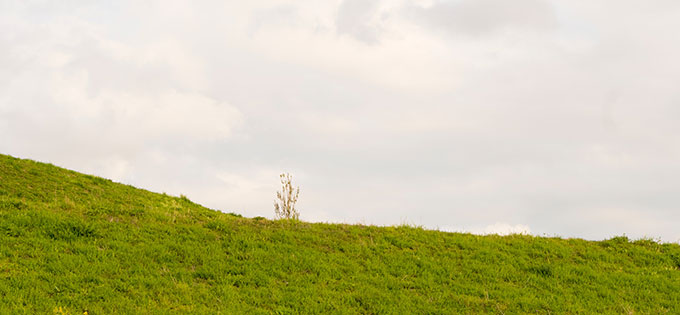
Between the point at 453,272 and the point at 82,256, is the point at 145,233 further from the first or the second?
the point at 453,272

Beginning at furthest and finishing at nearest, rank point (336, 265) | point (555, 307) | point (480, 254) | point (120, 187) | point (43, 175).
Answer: point (120, 187)
point (43, 175)
point (480, 254)
point (336, 265)
point (555, 307)

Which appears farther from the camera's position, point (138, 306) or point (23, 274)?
point (23, 274)

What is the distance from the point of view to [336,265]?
14.3m

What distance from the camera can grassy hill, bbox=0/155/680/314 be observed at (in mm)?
11562

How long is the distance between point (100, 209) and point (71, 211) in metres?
0.87

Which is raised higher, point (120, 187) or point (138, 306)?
point (120, 187)

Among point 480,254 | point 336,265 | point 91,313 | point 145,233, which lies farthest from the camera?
point 480,254

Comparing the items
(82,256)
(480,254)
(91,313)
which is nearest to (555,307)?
(480,254)

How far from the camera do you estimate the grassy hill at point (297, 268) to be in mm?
11562

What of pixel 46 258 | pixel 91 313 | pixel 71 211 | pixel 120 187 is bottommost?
pixel 91 313

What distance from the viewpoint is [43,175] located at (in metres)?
27.5

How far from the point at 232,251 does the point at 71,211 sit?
6401mm

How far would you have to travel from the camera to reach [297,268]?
1380 cm

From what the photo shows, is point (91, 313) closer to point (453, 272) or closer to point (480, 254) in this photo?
point (453, 272)
